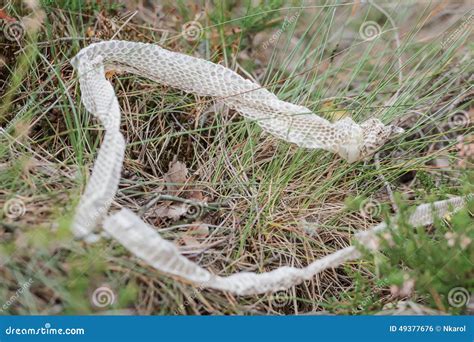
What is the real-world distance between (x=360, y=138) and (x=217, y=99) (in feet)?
1.43

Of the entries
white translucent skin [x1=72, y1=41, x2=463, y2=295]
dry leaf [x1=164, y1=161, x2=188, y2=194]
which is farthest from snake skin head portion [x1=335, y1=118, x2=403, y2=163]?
dry leaf [x1=164, y1=161, x2=188, y2=194]

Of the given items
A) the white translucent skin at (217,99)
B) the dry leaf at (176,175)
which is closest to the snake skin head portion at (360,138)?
the white translucent skin at (217,99)

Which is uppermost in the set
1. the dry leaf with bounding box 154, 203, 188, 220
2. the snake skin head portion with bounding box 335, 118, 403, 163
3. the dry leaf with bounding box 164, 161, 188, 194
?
the snake skin head portion with bounding box 335, 118, 403, 163

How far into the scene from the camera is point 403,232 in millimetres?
1544

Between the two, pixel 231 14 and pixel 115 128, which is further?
pixel 231 14

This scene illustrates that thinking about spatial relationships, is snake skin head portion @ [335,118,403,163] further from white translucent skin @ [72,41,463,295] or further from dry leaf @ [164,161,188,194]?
dry leaf @ [164,161,188,194]

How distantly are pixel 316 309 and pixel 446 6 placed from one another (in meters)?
1.63

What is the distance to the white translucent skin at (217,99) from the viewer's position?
151 cm

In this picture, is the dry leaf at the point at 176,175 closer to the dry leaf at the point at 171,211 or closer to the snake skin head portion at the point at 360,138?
the dry leaf at the point at 171,211

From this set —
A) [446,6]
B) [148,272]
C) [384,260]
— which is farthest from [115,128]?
[446,6]

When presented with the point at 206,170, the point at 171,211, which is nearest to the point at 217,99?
the point at 206,170

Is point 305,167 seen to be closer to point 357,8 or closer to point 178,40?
point 178,40

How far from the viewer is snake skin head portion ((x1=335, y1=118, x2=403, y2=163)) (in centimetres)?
182

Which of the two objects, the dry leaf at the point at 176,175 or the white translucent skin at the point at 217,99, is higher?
the white translucent skin at the point at 217,99
